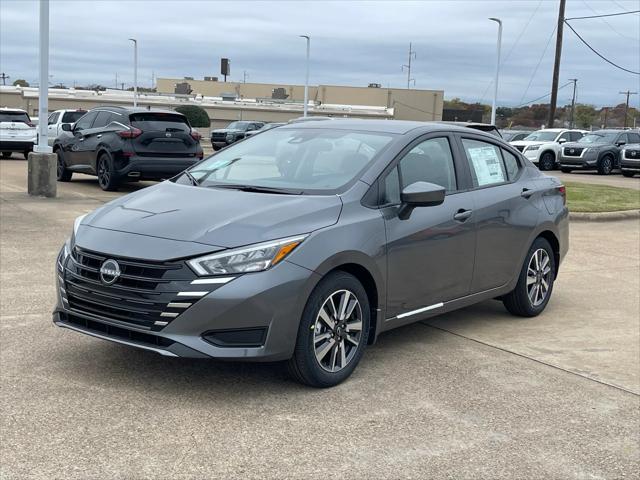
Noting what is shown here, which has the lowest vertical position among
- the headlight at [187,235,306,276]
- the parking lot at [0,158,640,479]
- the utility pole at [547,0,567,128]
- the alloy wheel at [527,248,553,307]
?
the parking lot at [0,158,640,479]

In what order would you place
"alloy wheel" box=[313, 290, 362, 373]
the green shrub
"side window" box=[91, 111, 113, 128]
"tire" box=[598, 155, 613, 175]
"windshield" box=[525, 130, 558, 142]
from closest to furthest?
"alloy wheel" box=[313, 290, 362, 373] < "side window" box=[91, 111, 113, 128] < "tire" box=[598, 155, 613, 175] < "windshield" box=[525, 130, 558, 142] < the green shrub

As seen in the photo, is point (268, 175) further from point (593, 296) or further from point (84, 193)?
point (84, 193)

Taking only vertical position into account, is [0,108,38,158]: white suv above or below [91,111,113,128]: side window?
below

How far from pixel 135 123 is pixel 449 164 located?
34.6ft

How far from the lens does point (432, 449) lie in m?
4.05

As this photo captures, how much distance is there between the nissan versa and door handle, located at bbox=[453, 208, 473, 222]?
1 cm

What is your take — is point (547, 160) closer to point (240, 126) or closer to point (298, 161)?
point (240, 126)

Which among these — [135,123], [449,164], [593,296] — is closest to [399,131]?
[449,164]

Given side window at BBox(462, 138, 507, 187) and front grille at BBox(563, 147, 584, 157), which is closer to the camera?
side window at BBox(462, 138, 507, 187)

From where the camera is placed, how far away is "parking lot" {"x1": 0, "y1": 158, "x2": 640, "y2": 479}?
3811 millimetres

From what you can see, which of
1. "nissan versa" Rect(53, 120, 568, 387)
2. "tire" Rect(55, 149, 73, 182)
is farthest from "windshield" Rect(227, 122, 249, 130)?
"nissan versa" Rect(53, 120, 568, 387)

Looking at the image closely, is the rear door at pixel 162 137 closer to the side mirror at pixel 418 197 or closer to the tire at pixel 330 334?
the side mirror at pixel 418 197

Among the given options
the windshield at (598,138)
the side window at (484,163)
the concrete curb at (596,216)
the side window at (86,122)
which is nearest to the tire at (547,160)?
the windshield at (598,138)

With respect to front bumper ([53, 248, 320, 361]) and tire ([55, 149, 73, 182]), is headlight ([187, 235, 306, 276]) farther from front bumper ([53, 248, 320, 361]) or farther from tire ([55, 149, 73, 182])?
tire ([55, 149, 73, 182])
